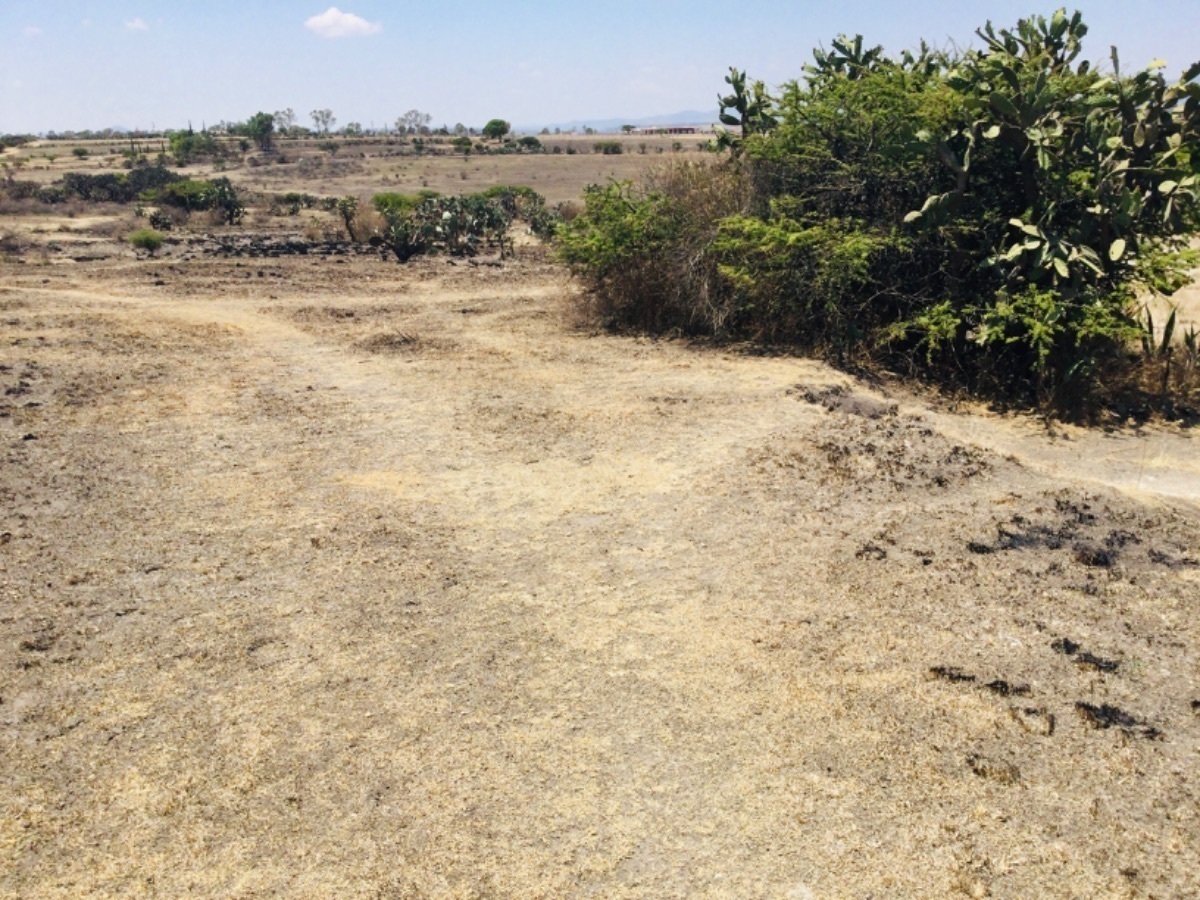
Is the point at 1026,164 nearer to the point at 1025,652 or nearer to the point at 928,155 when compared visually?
the point at 928,155

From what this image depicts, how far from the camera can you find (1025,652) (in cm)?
473

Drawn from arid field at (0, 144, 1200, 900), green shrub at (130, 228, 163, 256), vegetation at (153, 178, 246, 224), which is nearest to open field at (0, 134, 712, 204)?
vegetation at (153, 178, 246, 224)

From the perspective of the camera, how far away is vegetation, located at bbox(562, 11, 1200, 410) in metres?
8.66

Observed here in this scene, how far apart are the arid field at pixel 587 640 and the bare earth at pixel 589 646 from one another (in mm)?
21

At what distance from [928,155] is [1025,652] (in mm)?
6446

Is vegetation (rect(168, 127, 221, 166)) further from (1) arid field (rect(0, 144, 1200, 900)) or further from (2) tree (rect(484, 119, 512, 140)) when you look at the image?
(1) arid field (rect(0, 144, 1200, 900))

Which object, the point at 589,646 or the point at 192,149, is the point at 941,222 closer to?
the point at 589,646

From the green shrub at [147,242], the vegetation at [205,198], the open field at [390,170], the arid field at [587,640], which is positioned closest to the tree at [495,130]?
Answer: the open field at [390,170]

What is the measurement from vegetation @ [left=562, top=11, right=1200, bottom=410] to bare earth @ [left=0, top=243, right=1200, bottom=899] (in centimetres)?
115

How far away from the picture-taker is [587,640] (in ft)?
16.0

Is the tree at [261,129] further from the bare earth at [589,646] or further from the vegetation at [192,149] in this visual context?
the bare earth at [589,646]

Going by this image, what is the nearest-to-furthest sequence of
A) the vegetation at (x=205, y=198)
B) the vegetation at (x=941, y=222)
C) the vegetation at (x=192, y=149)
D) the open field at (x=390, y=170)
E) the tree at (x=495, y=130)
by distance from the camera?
the vegetation at (x=941, y=222) < the vegetation at (x=205, y=198) < the open field at (x=390, y=170) < the vegetation at (x=192, y=149) < the tree at (x=495, y=130)

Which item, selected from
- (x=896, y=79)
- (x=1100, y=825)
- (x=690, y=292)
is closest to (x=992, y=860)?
(x=1100, y=825)

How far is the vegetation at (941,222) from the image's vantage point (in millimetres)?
8656
